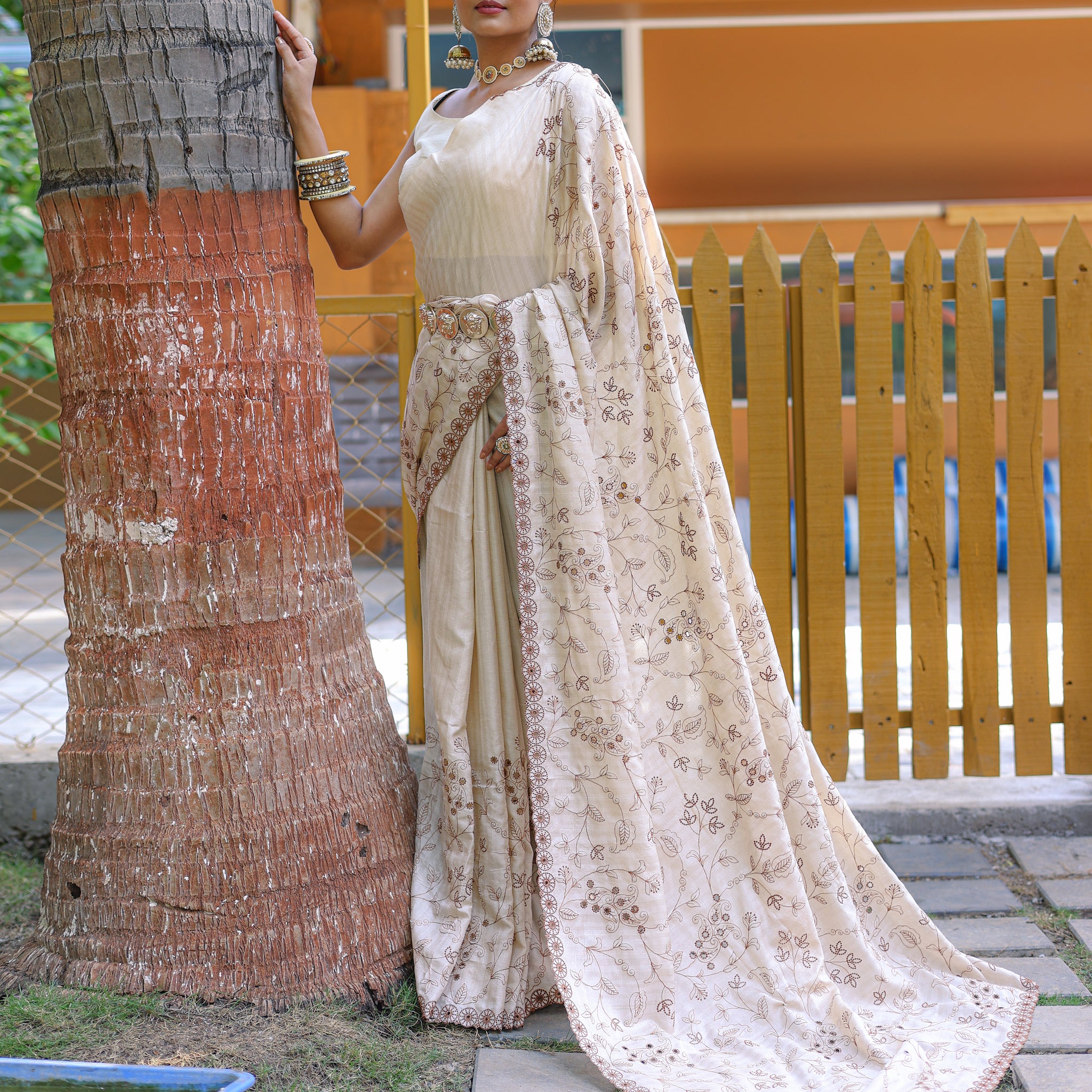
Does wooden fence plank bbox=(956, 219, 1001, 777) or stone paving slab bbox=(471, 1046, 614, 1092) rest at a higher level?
wooden fence plank bbox=(956, 219, 1001, 777)

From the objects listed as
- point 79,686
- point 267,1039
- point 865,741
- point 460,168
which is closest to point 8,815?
point 79,686

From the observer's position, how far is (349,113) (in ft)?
22.3

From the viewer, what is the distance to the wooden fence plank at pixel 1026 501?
3096mm

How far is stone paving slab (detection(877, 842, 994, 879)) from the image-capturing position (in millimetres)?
2980

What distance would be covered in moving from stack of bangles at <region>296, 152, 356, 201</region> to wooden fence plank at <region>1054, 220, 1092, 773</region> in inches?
76.3

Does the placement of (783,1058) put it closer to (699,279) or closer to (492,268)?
(492,268)

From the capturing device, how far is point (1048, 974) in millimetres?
2432

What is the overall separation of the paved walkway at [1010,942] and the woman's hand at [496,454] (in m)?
1.14

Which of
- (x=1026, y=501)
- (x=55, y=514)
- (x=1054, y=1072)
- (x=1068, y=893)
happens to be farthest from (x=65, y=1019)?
(x=55, y=514)

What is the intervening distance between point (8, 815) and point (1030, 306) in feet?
10.4

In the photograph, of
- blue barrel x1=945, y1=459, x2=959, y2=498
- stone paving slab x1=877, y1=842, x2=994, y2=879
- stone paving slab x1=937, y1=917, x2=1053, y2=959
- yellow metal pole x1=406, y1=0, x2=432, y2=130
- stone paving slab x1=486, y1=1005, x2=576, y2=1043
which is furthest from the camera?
blue barrel x1=945, y1=459, x2=959, y2=498

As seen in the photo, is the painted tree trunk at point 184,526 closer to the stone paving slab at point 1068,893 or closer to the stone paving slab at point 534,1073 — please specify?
the stone paving slab at point 534,1073

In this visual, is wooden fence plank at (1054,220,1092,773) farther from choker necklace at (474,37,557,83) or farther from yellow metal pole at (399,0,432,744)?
yellow metal pole at (399,0,432,744)

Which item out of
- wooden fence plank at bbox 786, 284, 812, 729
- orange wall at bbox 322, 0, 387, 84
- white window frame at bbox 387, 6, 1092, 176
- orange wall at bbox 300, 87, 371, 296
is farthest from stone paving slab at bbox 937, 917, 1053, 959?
orange wall at bbox 322, 0, 387, 84
